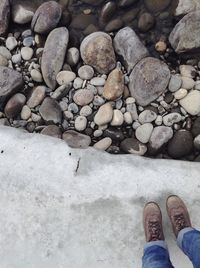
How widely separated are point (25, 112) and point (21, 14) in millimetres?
549

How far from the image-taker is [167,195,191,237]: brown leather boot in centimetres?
192

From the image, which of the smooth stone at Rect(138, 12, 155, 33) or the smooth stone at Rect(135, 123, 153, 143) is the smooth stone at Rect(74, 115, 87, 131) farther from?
the smooth stone at Rect(138, 12, 155, 33)

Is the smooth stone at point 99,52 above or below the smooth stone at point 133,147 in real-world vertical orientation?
above

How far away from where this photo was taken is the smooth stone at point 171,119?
7.39ft

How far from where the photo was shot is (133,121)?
2.29 meters

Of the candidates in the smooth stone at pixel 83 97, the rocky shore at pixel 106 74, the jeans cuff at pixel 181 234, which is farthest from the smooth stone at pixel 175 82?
the jeans cuff at pixel 181 234

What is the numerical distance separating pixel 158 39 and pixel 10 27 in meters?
0.83

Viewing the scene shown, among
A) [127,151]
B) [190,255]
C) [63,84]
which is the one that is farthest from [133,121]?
[190,255]

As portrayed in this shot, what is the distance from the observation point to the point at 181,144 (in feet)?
7.25

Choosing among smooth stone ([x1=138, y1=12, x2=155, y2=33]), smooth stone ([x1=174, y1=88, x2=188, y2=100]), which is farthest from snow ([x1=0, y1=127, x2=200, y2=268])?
smooth stone ([x1=138, y1=12, x2=155, y2=33])

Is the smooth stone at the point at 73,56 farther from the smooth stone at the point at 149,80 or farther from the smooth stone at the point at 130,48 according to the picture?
the smooth stone at the point at 149,80

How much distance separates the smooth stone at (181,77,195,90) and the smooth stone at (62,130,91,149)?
1.84 ft

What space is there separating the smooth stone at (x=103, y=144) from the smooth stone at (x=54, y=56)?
394 millimetres

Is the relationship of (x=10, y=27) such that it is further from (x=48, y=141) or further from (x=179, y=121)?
(x=179, y=121)
